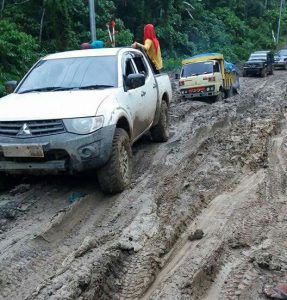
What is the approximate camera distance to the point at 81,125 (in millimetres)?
5316

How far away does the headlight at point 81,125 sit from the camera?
17.4 ft

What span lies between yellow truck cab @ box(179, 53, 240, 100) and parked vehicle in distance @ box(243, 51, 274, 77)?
11.3 meters

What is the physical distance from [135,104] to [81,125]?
1.51 metres

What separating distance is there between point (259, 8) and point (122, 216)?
53.3 meters

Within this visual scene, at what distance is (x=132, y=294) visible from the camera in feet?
12.0

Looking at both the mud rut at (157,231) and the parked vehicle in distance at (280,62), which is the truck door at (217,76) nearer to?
the mud rut at (157,231)

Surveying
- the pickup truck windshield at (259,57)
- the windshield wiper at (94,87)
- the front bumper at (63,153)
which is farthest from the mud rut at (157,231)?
the pickup truck windshield at (259,57)

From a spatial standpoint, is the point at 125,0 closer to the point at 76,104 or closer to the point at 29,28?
the point at 29,28

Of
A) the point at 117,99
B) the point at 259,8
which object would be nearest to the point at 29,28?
the point at 117,99

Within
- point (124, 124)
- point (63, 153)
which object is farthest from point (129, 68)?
point (63, 153)

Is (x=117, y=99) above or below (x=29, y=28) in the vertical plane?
below

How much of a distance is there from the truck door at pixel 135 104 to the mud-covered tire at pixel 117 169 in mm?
530

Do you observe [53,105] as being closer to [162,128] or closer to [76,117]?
[76,117]

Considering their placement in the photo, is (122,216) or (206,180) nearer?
(122,216)
